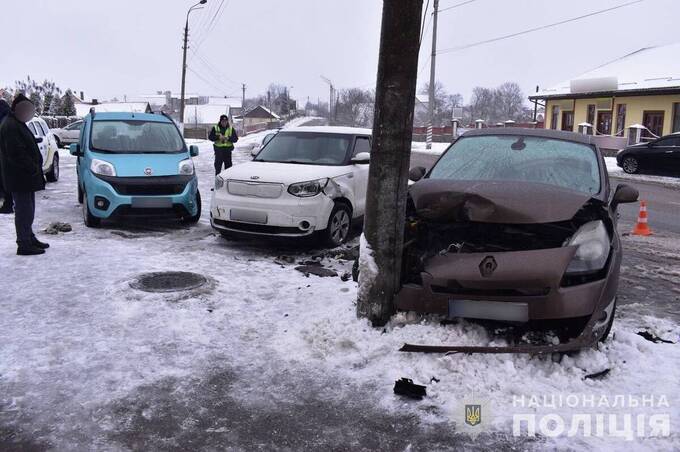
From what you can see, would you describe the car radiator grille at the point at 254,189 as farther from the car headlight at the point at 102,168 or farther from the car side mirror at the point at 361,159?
the car headlight at the point at 102,168

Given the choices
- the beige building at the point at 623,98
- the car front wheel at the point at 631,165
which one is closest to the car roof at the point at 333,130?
the car front wheel at the point at 631,165

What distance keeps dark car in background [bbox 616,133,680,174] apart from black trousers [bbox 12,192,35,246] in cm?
2119

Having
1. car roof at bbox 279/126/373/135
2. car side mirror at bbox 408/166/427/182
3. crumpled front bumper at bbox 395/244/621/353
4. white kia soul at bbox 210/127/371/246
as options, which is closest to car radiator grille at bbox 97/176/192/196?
white kia soul at bbox 210/127/371/246

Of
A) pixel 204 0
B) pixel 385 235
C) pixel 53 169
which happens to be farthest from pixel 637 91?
pixel 385 235

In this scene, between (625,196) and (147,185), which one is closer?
(625,196)

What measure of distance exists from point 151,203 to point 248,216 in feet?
6.79

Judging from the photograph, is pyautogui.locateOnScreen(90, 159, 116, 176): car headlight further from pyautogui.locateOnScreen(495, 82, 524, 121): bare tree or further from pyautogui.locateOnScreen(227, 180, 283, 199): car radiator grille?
pyautogui.locateOnScreen(495, 82, 524, 121): bare tree

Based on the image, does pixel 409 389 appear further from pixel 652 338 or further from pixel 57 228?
pixel 57 228

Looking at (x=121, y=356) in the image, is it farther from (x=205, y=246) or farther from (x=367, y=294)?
(x=205, y=246)

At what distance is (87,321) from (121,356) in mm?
848

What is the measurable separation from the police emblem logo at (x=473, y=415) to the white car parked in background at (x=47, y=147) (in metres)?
12.7

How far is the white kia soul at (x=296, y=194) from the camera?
7.23 meters

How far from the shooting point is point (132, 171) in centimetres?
858

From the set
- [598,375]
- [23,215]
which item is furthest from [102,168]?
[598,375]
